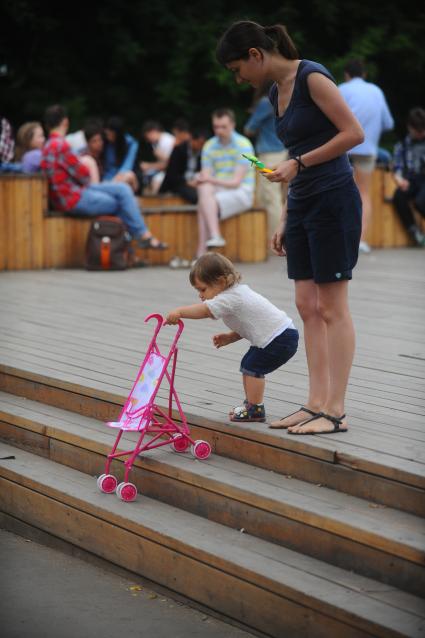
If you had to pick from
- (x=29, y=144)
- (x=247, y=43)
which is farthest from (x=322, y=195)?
(x=29, y=144)

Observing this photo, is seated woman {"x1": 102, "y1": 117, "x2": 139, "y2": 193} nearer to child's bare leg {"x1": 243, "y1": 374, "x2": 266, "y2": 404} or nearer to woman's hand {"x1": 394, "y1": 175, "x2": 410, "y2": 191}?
woman's hand {"x1": 394, "y1": 175, "x2": 410, "y2": 191}

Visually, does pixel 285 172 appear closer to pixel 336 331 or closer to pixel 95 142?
pixel 336 331

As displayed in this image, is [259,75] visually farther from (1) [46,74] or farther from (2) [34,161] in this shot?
(1) [46,74]

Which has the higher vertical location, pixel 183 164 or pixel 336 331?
pixel 183 164

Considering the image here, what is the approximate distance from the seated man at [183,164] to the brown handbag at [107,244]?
142 centimetres

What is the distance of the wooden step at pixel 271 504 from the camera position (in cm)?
398

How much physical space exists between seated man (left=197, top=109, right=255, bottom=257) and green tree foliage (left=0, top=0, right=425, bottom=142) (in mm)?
9429

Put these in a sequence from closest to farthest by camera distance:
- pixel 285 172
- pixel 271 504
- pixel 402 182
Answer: pixel 271 504 < pixel 285 172 < pixel 402 182

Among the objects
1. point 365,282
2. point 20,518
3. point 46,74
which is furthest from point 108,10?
point 20,518

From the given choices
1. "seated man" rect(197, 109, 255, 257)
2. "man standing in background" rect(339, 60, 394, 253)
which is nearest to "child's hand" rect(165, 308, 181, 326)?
"seated man" rect(197, 109, 255, 257)

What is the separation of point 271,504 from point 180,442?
0.79m

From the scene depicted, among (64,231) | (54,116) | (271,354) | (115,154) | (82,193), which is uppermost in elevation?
(54,116)

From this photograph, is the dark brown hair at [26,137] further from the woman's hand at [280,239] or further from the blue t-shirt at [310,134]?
the blue t-shirt at [310,134]

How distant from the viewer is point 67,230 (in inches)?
438
